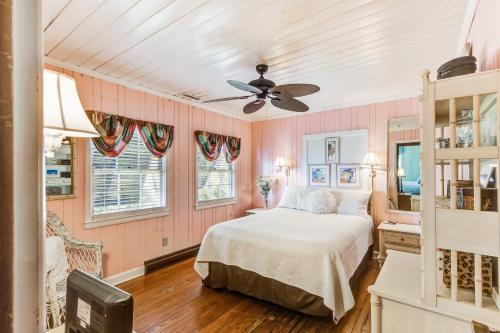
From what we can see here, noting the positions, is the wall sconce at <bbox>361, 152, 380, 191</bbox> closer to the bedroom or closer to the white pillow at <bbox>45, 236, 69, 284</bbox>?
the bedroom

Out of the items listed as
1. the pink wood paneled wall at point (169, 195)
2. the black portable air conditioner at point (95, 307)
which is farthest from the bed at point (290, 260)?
the black portable air conditioner at point (95, 307)

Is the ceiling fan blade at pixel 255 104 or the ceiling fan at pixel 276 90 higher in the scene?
the ceiling fan at pixel 276 90

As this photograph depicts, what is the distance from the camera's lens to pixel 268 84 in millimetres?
2494

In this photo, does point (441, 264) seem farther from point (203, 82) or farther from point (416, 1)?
point (203, 82)

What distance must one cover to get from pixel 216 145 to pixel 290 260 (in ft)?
8.33

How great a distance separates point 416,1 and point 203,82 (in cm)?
227

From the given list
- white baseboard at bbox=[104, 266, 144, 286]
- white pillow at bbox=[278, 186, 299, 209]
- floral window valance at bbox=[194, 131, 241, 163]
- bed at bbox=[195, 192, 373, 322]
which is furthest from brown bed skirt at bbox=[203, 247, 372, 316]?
floral window valance at bbox=[194, 131, 241, 163]

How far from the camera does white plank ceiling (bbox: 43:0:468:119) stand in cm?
178

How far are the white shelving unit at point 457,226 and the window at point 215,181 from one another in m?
3.33

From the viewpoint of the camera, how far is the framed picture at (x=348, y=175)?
4043mm

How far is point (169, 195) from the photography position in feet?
12.1

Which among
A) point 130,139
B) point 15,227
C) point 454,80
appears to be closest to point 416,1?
point 454,80

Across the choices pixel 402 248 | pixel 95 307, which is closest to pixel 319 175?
pixel 402 248

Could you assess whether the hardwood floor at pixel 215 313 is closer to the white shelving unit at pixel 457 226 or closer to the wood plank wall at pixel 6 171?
the white shelving unit at pixel 457 226
